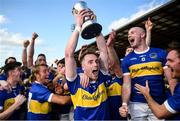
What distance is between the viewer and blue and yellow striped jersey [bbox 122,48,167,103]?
532 centimetres

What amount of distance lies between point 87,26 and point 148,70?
1.70m

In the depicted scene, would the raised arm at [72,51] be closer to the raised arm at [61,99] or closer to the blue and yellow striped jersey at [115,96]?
the raised arm at [61,99]

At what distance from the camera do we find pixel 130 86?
17.9ft

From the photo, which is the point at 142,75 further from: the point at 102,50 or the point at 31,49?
the point at 31,49

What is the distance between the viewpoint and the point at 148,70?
211 inches

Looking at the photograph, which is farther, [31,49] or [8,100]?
[31,49]

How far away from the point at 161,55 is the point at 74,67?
1.96 metres

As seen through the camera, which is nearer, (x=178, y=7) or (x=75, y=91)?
(x=75, y=91)

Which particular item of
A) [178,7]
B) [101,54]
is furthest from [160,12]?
[101,54]

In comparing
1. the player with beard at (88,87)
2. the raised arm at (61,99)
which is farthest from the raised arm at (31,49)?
the player with beard at (88,87)

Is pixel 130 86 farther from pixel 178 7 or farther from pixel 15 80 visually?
pixel 178 7

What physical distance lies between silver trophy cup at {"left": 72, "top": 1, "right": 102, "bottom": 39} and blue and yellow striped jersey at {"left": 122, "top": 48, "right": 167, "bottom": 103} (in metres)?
1.29

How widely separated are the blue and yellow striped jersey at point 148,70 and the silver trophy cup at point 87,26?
1287 mm

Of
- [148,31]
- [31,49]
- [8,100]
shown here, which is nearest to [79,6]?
[8,100]
